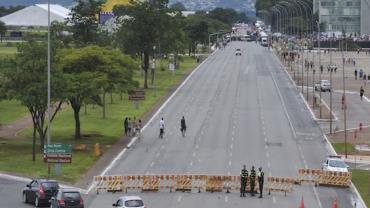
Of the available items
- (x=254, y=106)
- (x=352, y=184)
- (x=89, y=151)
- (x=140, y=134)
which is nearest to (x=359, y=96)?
(x=254, y=106)

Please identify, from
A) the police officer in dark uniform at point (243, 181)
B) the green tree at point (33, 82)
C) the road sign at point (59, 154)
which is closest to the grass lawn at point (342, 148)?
the green tree at point (33, 82)

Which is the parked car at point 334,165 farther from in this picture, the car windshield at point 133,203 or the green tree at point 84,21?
the green tree at point 84,21

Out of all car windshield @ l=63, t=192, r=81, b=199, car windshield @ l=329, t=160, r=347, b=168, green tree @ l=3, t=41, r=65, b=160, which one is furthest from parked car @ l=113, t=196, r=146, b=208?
green tree @ l=3, t=41, r=65, b=160

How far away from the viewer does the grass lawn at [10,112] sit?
8717 centimetres

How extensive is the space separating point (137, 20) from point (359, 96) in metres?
30.5

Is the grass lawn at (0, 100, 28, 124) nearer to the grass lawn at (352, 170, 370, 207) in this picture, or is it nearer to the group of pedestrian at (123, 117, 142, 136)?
the group of pedestrian at (123, 117, 142, 136)

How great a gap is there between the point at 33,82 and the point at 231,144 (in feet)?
51.4

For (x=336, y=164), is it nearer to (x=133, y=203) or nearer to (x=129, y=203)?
(x=133, y=203)

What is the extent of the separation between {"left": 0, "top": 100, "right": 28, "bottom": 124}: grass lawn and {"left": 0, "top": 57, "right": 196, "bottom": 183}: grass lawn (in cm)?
372

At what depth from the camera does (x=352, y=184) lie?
177ft

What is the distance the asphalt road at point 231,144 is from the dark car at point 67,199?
3637 millimetres

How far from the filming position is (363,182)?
180 ft

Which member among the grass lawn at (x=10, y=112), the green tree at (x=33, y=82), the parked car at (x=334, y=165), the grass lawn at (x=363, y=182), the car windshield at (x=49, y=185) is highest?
the green tree at (x=33, y=82)

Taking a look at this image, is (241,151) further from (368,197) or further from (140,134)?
(368,197)
